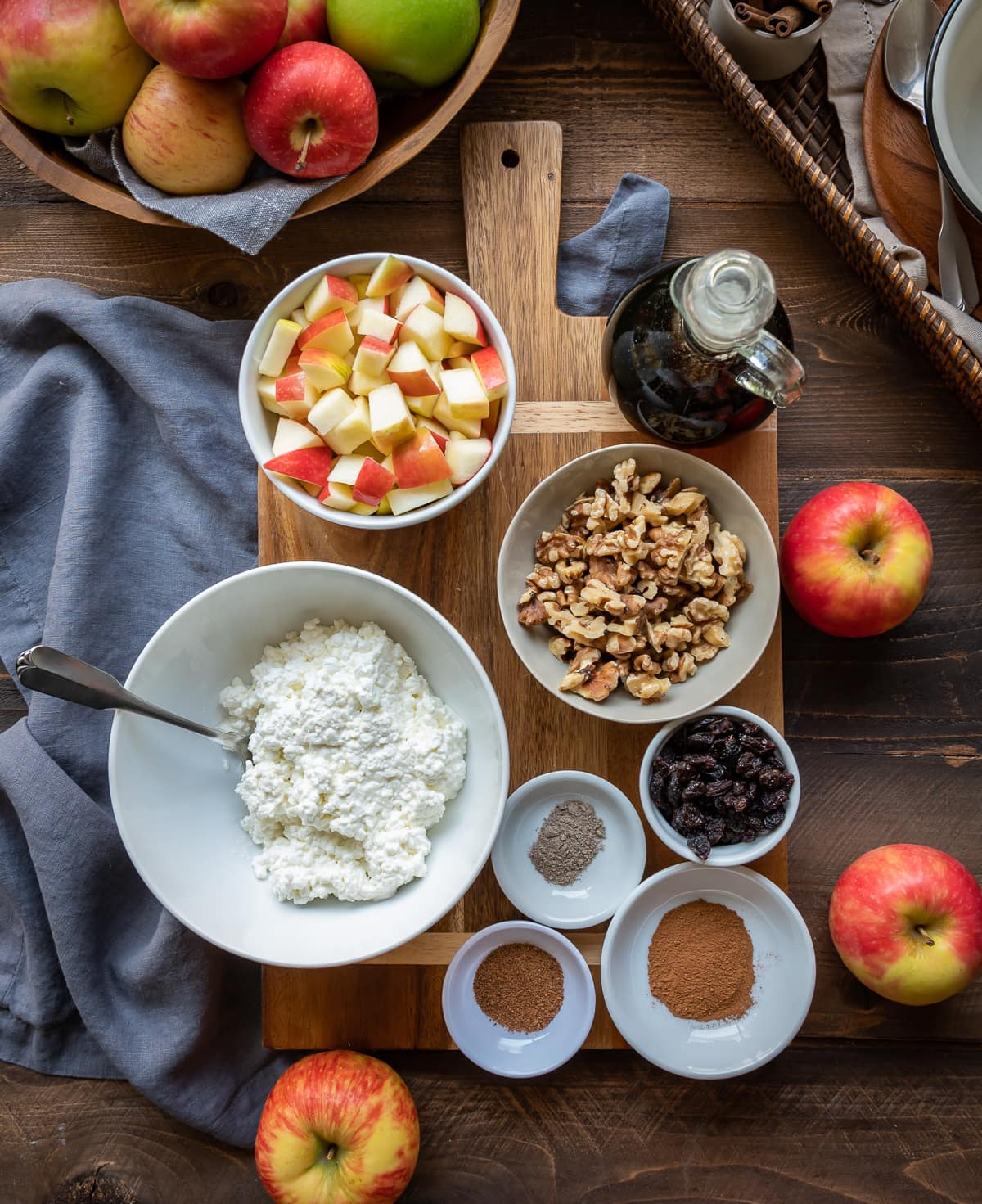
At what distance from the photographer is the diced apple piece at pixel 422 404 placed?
1156 mm

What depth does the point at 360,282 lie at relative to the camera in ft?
3.92

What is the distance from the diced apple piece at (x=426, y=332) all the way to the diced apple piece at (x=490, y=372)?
0.15ft

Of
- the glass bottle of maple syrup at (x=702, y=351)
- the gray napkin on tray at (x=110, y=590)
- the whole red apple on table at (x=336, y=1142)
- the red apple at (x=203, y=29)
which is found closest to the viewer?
the glass bottle of maple syrup at (x=702, y=351)

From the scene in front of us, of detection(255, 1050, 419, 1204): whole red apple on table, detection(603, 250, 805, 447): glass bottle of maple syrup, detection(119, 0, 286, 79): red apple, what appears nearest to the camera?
detection(603, 250, 805, 447): glass bottle of maple syrup

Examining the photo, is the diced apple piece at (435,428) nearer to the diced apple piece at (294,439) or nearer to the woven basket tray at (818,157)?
the diced apple piece at (294,439)

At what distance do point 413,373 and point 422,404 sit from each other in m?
0.04

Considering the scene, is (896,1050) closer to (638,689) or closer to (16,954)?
(638,689)

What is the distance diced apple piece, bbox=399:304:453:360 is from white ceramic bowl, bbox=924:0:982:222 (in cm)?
66

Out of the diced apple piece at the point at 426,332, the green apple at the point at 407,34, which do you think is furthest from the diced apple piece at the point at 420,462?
the green apple at the point at 407,34

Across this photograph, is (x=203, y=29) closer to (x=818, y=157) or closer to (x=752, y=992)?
(x=818, y=157)

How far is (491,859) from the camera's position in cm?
121

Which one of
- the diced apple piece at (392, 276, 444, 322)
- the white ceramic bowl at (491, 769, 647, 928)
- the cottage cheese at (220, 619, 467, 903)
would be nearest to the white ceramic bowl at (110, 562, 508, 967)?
the cottage cheese at (220, 619, 467, 903)

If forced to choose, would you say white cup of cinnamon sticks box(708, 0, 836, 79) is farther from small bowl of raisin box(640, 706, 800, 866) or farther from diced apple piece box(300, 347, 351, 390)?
small bowl of raisin box(640, 706, 800, 866)

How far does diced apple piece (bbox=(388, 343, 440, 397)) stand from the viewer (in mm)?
1137
